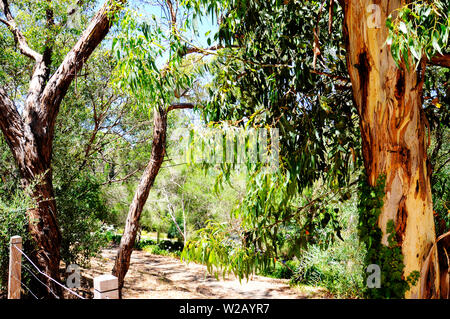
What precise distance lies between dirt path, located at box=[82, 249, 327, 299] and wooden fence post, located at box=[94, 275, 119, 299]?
4648 millimetres

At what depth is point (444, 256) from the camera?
2.09 metres

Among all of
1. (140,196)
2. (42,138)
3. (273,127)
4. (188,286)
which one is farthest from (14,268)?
(188,286)

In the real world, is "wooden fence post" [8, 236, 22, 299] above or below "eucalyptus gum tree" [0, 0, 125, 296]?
below

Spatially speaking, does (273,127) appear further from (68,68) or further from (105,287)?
(68,68)

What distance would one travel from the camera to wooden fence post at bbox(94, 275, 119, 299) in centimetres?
140

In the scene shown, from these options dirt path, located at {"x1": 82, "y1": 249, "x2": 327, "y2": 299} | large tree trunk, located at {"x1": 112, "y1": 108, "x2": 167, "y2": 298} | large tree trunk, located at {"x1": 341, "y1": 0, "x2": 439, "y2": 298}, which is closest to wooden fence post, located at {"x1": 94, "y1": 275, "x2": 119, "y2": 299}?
large tree trunk, located at {"x1": 341, "y1": 0, "x2": 439, "y2": 298}

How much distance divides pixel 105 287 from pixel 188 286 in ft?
22.0

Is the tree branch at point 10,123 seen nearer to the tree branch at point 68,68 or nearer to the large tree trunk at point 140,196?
the tree branch at point 68,68

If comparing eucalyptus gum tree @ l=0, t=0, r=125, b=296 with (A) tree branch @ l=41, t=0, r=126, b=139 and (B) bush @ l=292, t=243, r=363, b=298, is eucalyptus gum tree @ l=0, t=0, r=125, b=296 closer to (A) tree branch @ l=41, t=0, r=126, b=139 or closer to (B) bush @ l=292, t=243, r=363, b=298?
(A) tree branch @ l=41, t=0, r=126, b=139

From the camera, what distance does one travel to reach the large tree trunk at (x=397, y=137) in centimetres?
188

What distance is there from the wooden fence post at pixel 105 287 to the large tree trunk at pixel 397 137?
141 cm

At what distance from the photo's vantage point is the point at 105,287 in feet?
4.64
